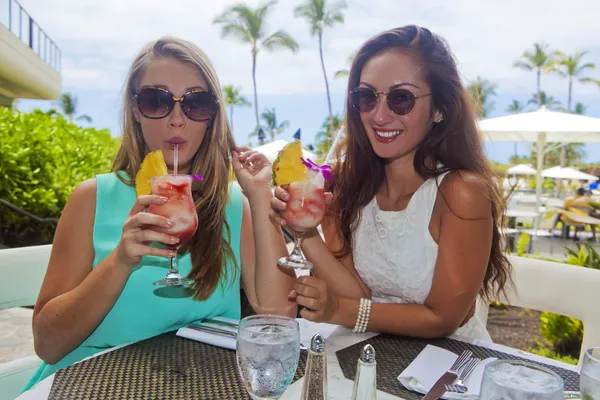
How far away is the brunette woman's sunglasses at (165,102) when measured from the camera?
184cm

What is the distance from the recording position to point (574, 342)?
4.30 metres

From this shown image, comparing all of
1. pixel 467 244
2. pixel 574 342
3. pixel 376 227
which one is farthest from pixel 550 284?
pixel 574 342

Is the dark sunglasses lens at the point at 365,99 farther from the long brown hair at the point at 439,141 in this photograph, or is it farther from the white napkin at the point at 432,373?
the white napkin at the point at 432,373

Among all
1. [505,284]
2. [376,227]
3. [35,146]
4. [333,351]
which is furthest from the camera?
[35,146]

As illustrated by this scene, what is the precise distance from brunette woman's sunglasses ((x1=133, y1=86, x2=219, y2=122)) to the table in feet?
2.91

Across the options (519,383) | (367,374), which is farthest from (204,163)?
(519,383)

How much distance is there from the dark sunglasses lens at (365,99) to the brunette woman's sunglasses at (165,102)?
68cm

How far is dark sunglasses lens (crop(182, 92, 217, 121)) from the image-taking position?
6.09 feet

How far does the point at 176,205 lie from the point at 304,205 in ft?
1.44

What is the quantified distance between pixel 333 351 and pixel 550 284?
54.8 inches

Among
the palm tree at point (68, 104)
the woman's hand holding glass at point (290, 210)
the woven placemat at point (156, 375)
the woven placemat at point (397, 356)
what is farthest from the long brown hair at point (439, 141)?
the palm tree at point (68, 104)

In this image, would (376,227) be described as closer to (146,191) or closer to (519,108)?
(146,191)

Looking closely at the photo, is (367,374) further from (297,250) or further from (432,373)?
(297,250)

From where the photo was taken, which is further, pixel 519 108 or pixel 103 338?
pixel 519 108
